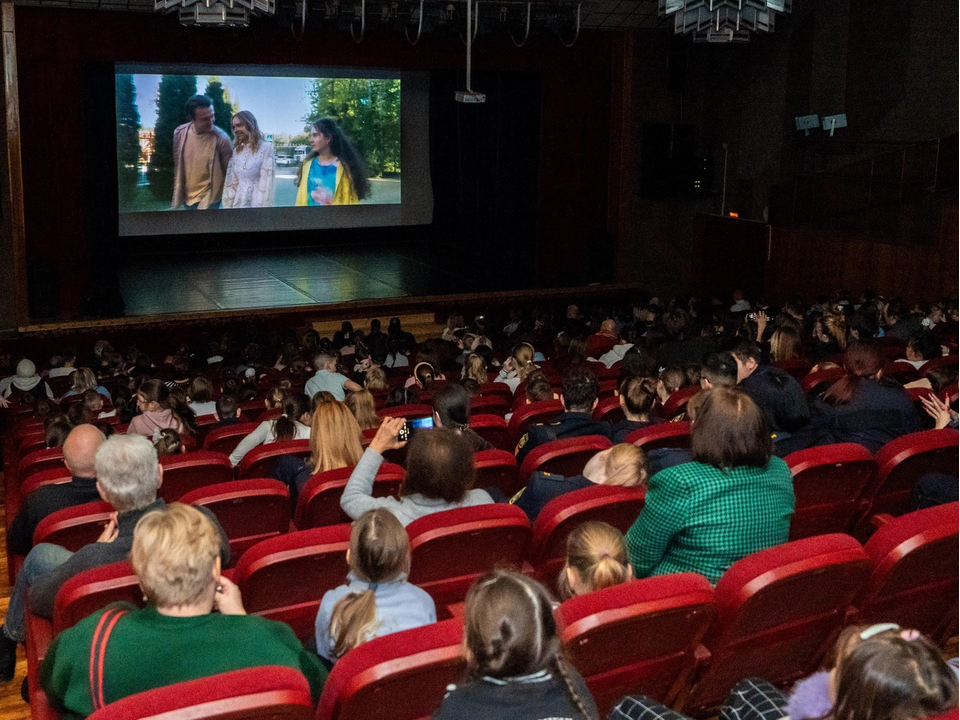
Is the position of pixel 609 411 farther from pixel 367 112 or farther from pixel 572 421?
pixel 367 112

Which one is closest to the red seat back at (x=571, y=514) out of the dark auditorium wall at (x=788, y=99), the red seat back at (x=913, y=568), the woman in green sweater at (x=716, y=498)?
the woman in green sweater at (x=716, y=498)

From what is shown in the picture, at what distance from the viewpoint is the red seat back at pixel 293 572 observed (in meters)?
2.75

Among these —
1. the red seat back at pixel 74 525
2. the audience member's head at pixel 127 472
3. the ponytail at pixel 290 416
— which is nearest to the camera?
the audience member's head at pixel 127 472

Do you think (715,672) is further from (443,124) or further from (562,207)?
(443,124)

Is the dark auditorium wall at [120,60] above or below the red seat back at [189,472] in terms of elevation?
above

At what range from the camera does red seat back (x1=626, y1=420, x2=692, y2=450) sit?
169 inches

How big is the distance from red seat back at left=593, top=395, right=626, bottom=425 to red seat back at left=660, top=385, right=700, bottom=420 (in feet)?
0.84

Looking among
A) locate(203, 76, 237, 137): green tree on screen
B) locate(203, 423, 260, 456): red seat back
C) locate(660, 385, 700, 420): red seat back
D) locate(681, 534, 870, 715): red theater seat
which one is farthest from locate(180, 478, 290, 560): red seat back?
locate(203, 76, 237, 137): green tree on screen

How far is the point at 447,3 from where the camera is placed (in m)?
11.8

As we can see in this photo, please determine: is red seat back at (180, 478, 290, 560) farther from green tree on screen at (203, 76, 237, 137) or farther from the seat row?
green tree on screen at (203, 76, 237, 137)

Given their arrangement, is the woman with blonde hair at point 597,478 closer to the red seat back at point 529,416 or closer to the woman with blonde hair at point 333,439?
the woman with blonde hair at point 333,439

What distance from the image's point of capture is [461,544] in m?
2.94

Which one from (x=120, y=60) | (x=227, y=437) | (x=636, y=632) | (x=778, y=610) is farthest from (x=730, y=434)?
(x=120, y=60)

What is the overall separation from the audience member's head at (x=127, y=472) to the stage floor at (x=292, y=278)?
32.7 ft
